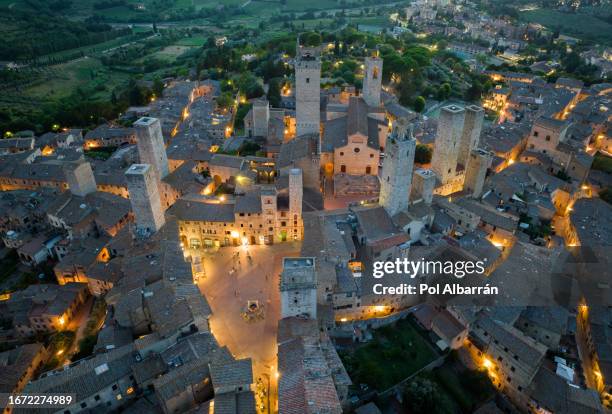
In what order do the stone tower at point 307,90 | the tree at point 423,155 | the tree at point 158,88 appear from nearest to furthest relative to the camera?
the stone tower at point 307,90
the tree at point 423,155
the tree at point 158,88

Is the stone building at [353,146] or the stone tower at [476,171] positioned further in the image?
the stone building at [353,146]

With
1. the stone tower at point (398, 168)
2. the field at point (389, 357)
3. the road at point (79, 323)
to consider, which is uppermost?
the stone tower at point (398, 168)

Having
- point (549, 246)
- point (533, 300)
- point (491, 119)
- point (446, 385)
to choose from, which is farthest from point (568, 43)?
point (446, 385)

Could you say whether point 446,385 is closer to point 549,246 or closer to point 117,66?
point 549,246

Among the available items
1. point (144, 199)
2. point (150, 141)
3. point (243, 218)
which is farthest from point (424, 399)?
point (150, 141)

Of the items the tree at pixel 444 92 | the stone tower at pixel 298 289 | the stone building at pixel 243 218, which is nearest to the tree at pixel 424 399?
the stone tower at pixel 298 289

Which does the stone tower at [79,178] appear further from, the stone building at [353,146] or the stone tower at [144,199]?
the stone building at [353,146]

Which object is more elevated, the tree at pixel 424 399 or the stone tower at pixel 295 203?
the stone tower at pixel 295 203
